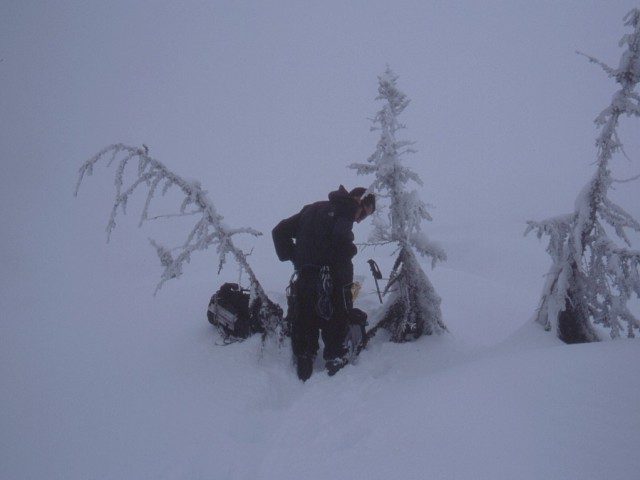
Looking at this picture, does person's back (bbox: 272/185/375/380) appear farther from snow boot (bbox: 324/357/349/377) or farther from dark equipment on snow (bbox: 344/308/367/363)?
dark equipment on snow (bbox: 344/308/367/363)

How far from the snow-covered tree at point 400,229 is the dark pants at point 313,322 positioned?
3.16ft

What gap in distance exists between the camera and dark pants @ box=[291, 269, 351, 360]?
5.55 metres

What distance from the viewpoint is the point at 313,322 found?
18.6 feet

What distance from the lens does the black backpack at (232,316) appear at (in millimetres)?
6008

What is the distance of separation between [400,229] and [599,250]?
8.68ft

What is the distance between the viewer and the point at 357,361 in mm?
5762

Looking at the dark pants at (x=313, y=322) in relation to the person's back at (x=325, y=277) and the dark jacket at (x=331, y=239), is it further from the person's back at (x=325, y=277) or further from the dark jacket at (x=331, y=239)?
the dark jacket at (x=331, y=239)

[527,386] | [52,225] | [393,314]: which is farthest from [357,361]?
[52,225]

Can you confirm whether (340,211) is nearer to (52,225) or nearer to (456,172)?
(52,225)

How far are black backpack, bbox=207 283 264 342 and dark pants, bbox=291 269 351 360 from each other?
33.2 inches

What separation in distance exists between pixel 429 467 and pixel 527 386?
1.28 metres

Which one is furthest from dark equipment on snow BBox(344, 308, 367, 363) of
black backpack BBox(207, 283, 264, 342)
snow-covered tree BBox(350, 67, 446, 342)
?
black backpack BBox(207, 283, 264, 342)

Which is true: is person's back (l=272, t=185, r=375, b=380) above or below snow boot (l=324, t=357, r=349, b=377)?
above

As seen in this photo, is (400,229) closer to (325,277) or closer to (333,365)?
(325,277)
